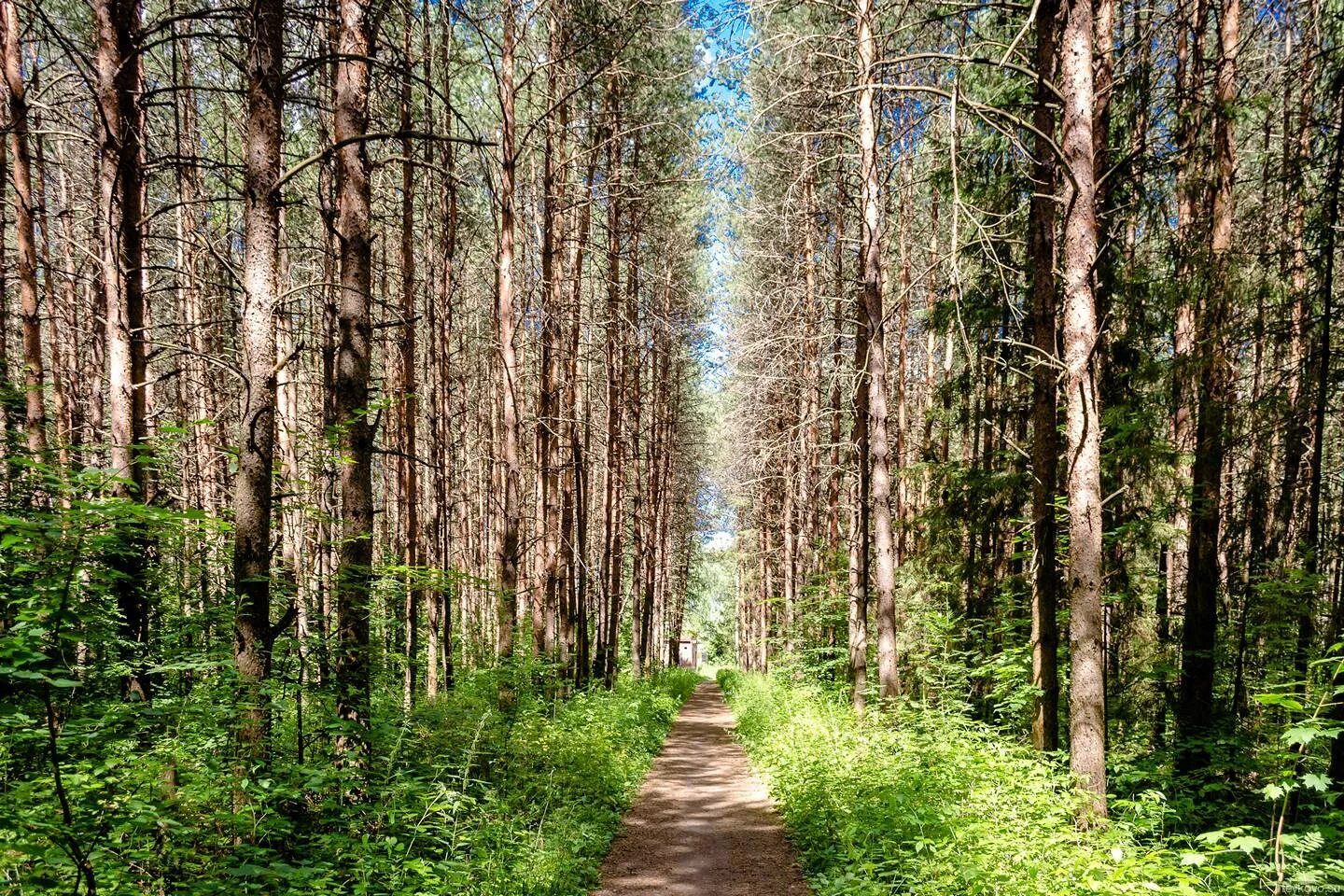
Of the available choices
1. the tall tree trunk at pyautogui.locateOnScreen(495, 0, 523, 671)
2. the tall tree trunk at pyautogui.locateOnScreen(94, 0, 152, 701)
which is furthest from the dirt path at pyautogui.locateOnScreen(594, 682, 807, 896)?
the tall tree trunk at pyautogui.locateOnScreen(94, 0, 152, 701)

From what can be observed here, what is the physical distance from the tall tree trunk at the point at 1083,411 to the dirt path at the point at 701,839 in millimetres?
3252

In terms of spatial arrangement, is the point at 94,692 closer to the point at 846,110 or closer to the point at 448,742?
the point at 448,742

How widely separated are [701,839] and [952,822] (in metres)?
3.53

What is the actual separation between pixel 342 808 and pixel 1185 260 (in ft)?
34.5

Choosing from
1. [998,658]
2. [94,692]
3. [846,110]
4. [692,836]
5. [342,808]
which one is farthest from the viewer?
[846,110]

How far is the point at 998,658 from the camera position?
28.4 feet

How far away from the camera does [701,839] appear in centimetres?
783

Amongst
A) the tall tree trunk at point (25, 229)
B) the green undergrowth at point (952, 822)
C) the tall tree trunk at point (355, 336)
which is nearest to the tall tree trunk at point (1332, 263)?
the green undergrowth at point (952, 822)

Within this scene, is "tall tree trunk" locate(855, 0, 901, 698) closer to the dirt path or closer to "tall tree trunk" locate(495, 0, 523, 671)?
the dirt path

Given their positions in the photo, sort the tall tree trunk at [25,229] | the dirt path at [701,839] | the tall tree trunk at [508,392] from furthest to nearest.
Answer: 1. the tall tree trunk at [508,392]
2. the tall tree trunk at [25,229]
3. the dirt path at [701,839]

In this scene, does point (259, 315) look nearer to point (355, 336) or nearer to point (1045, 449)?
point (355, 336)

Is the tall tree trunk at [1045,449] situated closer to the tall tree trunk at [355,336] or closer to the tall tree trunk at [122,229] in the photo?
the tall tree trunk at [355,336]

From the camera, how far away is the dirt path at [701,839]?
6.41m

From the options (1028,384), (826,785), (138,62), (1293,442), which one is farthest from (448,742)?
(1293,442)
